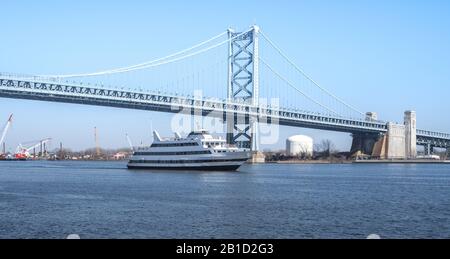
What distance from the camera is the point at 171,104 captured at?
5075 centimetres

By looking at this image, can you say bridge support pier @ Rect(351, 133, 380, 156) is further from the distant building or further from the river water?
the river water

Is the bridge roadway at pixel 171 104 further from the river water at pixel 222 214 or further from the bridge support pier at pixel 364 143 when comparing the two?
the river water at pixel 222 214

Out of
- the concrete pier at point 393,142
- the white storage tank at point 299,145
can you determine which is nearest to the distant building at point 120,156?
the white storage tank at point 299,145

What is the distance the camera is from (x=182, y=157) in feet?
128

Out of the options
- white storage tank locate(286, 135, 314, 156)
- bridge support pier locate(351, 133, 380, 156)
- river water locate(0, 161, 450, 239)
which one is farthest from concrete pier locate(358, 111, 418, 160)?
river water locate(0, 161, 450, 239)

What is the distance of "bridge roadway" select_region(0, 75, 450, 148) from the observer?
4372 centimetres

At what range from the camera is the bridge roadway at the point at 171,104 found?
43719 mm

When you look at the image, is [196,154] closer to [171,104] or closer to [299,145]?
[171,104]

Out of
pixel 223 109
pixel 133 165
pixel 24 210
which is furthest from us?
pixel 223 109

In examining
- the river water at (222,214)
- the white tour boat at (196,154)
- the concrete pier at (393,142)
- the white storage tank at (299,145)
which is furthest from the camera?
the white storage tank at (299,145)

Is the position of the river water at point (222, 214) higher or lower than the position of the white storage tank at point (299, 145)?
lower
